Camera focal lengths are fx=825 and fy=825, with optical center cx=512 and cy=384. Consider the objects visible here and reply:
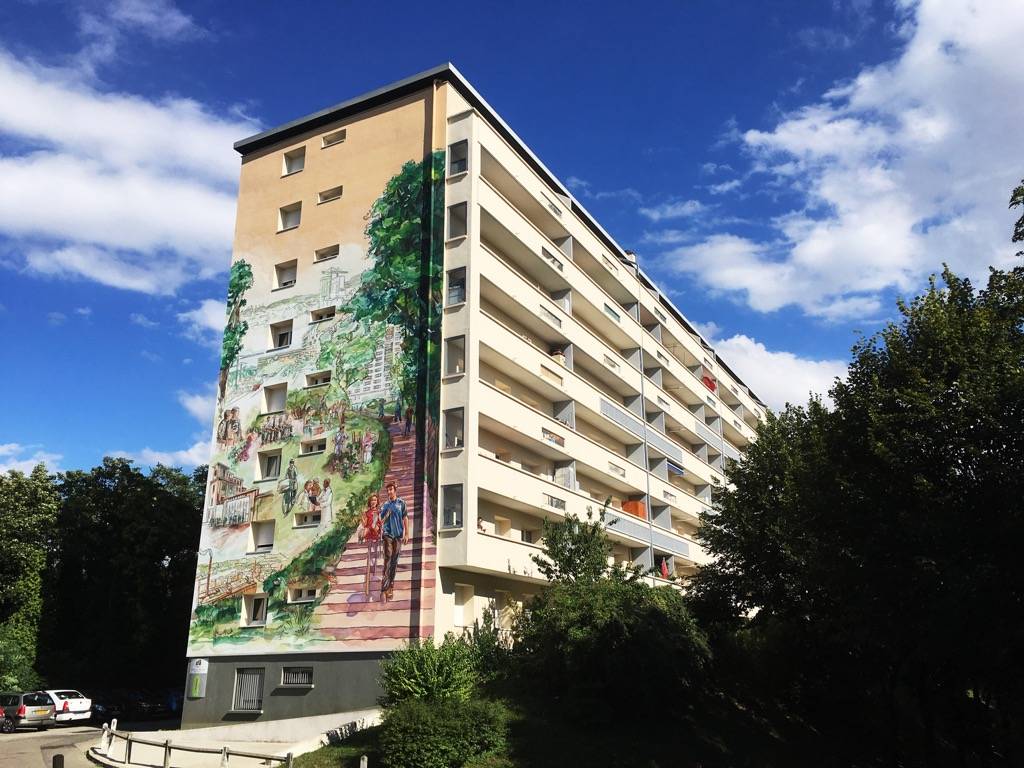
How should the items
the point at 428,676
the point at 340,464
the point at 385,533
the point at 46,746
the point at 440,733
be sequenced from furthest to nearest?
the point at 340,464 < the point at 385,533 < the point at 46,746 < the point at 428,676 < the point at 440,733

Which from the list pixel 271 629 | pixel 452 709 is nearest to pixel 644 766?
pixel 452 709

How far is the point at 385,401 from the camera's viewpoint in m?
→ 29.8

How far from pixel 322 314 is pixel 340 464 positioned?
6581 mm

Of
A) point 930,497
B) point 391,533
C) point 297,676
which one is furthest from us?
point 297,676

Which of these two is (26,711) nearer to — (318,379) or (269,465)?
(269,465)

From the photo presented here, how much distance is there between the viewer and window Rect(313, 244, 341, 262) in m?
33.4

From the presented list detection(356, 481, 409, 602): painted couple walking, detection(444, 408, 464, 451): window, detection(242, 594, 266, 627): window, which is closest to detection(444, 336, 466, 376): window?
detection(444, 408, 464, 451): window

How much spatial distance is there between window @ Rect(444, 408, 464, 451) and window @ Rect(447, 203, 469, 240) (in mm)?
6808

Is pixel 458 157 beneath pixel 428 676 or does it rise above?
above

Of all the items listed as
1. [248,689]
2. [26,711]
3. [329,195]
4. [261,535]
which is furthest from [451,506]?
[26,711]

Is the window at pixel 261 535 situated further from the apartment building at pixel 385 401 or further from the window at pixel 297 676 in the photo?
the window at pixel 297 676

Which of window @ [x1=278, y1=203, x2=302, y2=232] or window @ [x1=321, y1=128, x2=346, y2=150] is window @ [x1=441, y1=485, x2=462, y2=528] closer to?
window @ [x1=278, y1=203, x2=302, y2=232]

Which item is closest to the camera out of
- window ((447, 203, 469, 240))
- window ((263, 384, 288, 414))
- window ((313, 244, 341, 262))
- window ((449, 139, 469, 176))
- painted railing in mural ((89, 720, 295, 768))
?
painted railing in mural ((89, 720, 295, 768))

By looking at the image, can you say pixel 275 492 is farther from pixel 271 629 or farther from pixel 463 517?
pixel 463 517
